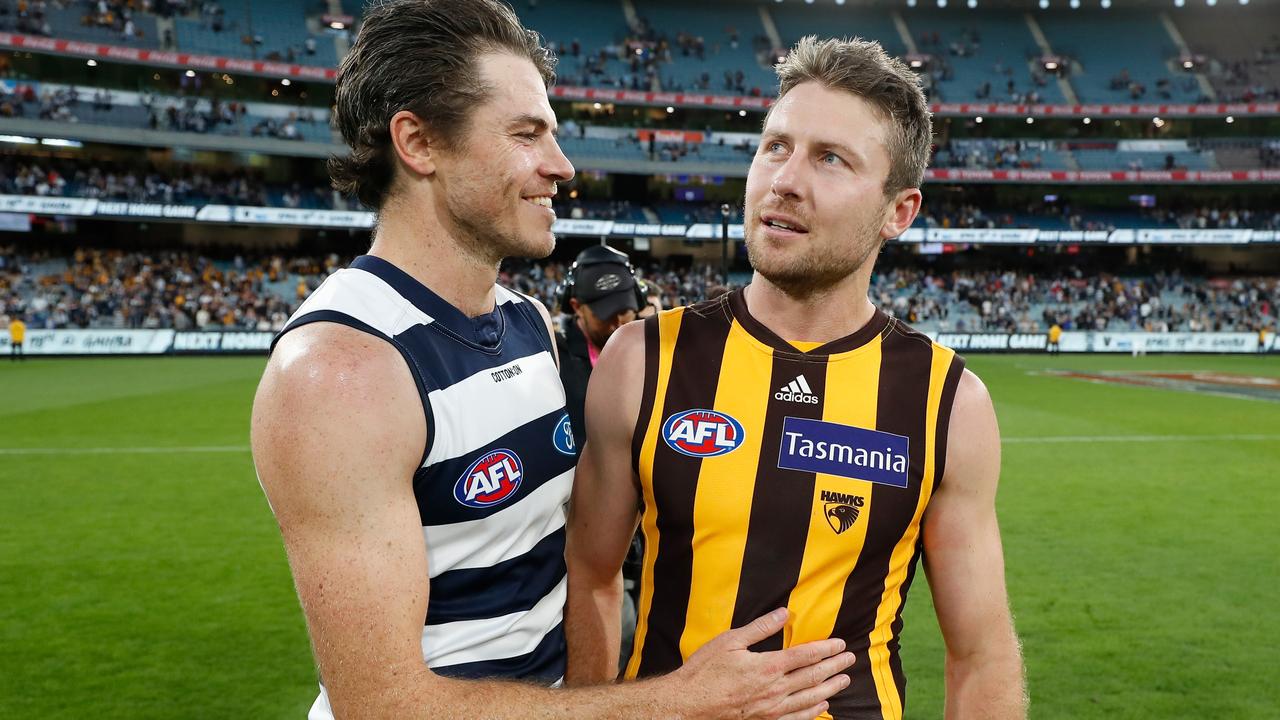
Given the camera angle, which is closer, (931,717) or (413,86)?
(413,86)

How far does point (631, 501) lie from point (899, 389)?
718mm

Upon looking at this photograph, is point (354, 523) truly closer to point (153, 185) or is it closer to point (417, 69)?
point (417, 69)

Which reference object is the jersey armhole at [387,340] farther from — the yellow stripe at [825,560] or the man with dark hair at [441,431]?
the yellow stripe at [825,560]

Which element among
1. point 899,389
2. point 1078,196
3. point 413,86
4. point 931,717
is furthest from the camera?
point 1078,196

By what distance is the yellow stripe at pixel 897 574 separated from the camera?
207 centimetres

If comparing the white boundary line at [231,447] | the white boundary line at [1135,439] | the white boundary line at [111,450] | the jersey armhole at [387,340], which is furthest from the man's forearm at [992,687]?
the white boundary line at [1135,439]

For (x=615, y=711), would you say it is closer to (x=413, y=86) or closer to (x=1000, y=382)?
(x=413, y=86)

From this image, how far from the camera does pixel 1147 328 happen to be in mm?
38281

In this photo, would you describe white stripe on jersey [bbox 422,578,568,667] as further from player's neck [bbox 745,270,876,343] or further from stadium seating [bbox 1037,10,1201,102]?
stadium seating [bbox 1037,10,1201,102]

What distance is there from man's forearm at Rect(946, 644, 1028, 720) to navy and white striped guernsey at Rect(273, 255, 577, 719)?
1020 mm

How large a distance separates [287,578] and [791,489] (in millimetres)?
5625

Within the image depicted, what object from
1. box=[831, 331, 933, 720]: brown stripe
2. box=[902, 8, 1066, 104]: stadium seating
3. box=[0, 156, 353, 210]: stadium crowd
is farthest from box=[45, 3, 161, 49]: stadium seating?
box=[831, 331, 933, 720]: brown stripe

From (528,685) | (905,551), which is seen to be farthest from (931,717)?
(528,685)

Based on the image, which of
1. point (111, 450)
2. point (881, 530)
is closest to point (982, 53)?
point (111, 450)
